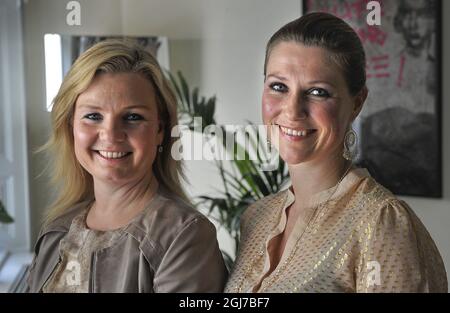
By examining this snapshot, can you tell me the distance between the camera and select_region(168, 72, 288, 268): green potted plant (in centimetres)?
77

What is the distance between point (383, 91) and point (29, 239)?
53cm

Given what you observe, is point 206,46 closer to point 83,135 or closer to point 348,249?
point 83,135

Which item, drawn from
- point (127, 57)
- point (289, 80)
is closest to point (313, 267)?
point (289, 80)

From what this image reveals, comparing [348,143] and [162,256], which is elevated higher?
[348,143]

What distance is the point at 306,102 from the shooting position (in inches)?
24.6

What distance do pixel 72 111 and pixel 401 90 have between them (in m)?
0.44

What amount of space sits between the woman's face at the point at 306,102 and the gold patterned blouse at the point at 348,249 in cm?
6

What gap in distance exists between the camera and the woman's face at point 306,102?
61cm

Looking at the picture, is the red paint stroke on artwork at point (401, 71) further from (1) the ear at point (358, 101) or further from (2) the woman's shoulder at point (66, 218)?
(2) the woman's shoulder at point (66, 218)

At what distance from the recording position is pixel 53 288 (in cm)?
69

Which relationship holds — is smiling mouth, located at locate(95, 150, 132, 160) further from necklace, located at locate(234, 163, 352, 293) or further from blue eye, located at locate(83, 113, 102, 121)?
necklace, located at locate(234, 163, 352, 293)

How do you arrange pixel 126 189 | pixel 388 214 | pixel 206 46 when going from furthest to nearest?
pixel 206 46, pixel 126 189, pixel 388 214

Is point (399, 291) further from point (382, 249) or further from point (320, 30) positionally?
→ point (320, 30)

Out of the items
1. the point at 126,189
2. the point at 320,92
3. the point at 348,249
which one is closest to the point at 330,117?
the point at 320,92
